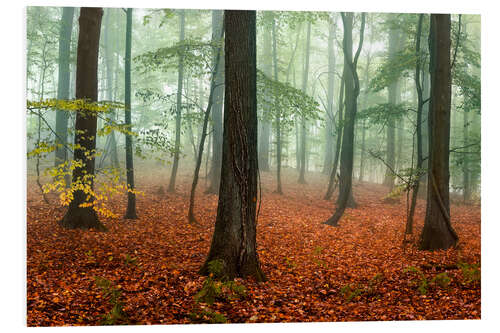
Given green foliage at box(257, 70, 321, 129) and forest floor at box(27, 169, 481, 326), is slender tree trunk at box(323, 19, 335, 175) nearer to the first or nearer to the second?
green foliage at box(257, 70, 321, 129)

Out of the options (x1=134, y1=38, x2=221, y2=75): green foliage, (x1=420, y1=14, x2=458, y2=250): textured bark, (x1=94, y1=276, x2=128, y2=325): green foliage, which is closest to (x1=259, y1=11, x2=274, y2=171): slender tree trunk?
(x1=134, y1=38, x2=221, y2=75): green foliage

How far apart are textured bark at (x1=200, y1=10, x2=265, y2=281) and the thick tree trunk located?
2.35 meters

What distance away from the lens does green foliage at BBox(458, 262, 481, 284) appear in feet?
14.3

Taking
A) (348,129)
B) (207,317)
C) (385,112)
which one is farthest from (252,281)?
(385,112)

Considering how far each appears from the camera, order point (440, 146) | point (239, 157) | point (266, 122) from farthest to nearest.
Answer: point (266, 122)
point (440, 146)
point (239, 157)

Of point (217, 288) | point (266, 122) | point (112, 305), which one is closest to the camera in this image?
point (112, 305)

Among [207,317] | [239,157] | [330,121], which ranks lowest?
[207,317]

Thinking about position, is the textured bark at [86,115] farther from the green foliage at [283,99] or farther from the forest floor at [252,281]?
the green foliage at [283,99]

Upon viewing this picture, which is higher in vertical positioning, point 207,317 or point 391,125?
point 391,125

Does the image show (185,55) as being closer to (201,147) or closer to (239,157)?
(201,147)

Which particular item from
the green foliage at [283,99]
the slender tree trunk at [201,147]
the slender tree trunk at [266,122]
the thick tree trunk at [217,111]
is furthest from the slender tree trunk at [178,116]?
the slender tree trunk at [266,122]

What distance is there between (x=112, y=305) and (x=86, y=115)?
3.04m

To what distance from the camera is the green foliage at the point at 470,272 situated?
437cm

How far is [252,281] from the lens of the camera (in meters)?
3.92
